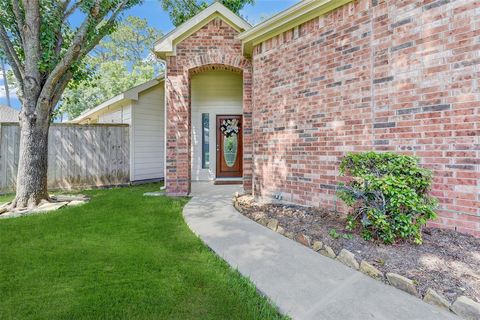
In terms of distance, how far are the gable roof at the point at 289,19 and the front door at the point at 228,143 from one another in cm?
348

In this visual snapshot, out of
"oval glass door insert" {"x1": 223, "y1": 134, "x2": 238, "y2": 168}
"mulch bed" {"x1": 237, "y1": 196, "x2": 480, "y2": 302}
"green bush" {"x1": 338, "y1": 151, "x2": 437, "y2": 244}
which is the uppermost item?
"oval glass door insert" {"x1": 223, "y1": 134, "x2": 238, "y2": 168}

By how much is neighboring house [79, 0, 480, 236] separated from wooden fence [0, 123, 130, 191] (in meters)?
2.71

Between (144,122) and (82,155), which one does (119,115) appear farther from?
(82,155)

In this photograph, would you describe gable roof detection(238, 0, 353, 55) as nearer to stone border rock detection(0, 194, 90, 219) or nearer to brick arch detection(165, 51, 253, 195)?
brick arch detection(165, 51, 253, 195)

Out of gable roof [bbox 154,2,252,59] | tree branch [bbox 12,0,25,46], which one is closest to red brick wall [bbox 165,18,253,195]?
gable roof [bbox 154,2,252,59]

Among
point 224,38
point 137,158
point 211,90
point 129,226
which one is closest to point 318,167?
point 129,226

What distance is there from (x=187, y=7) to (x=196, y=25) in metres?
5.81

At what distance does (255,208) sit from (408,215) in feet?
8.77

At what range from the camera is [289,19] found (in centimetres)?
486

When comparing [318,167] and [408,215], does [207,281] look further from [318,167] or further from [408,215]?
[318,167]

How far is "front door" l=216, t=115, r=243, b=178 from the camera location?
929 cm

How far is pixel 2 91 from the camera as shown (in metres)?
29.1

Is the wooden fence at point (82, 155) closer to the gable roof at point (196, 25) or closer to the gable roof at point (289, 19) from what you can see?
the gable roof at point (196, 25)

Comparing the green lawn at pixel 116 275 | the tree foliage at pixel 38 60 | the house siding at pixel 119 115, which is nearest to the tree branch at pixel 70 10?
the tree foliage at pixel 38 60
